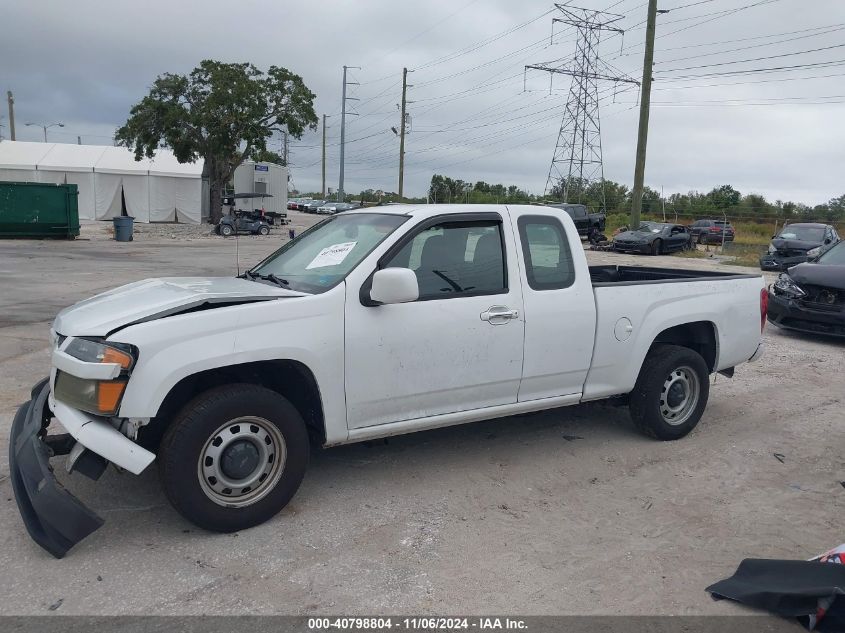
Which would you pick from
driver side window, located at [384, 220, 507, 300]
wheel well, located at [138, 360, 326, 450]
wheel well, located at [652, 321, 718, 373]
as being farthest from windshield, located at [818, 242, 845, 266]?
wheel well, located at [138, 360, 326, 450]

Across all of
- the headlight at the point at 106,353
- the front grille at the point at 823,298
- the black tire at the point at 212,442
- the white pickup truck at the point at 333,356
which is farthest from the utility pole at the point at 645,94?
the headlight at the point at 106,353

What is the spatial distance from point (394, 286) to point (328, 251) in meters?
0.88

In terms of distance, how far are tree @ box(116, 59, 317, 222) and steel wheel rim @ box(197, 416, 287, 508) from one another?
3656 centimetres

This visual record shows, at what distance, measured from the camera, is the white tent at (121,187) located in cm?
4116

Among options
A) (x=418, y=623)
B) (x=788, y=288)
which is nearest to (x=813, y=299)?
(x=788, y=288)

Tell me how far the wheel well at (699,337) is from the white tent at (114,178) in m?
40.4

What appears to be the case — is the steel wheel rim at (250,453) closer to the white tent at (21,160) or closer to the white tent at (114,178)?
the white tent at (114,178)

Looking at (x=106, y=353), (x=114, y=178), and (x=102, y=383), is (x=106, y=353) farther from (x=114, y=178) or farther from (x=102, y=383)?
(x=114, y=178)

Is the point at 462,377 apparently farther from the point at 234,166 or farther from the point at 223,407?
the point at 234,166

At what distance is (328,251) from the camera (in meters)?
4.63

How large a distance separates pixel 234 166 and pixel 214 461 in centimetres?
3995

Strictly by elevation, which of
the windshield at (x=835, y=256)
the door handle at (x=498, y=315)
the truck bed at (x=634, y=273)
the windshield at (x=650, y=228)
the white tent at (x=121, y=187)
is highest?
the white tent at (x=121, y=187)

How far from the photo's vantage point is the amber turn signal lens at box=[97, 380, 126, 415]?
11.4 feet

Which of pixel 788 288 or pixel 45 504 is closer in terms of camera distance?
pixel 45 504
